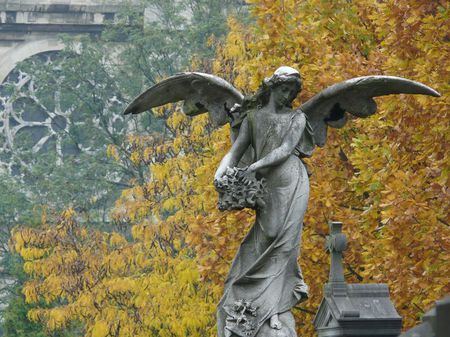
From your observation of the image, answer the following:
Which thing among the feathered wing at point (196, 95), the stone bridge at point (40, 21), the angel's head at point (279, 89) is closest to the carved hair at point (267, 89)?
the angel's head at point (279, 89)

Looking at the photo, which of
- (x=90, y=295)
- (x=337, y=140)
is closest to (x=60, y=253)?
(x=90, y=295)

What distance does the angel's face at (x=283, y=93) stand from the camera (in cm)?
1508

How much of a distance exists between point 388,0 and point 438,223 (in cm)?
396

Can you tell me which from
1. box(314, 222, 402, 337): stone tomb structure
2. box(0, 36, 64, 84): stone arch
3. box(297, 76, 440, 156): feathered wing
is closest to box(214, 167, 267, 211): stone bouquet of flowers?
box(297, 76, 440, 156): feathered wing

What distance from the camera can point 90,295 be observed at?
133 ft

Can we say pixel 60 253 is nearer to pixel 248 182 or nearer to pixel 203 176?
pixel 203 176

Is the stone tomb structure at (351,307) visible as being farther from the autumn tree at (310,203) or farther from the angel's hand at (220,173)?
the angel's hand at (220,173)

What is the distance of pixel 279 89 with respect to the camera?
15109mm

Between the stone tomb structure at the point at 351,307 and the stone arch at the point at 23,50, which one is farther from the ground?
the stone arch at the point at 23,50

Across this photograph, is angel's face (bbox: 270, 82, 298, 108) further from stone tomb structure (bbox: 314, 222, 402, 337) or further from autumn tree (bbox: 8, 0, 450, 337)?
autumn tree (bbox: 8, 0, 450, 337)

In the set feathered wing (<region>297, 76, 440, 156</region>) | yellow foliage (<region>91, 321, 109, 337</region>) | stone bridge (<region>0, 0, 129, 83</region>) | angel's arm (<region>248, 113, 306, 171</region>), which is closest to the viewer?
angel's arm (<region>248, 113, 306, 171</region>)

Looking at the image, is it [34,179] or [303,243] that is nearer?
[303,243]

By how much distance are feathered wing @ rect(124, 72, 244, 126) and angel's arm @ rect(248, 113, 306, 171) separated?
0.65m

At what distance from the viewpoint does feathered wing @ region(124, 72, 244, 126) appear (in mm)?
15781
